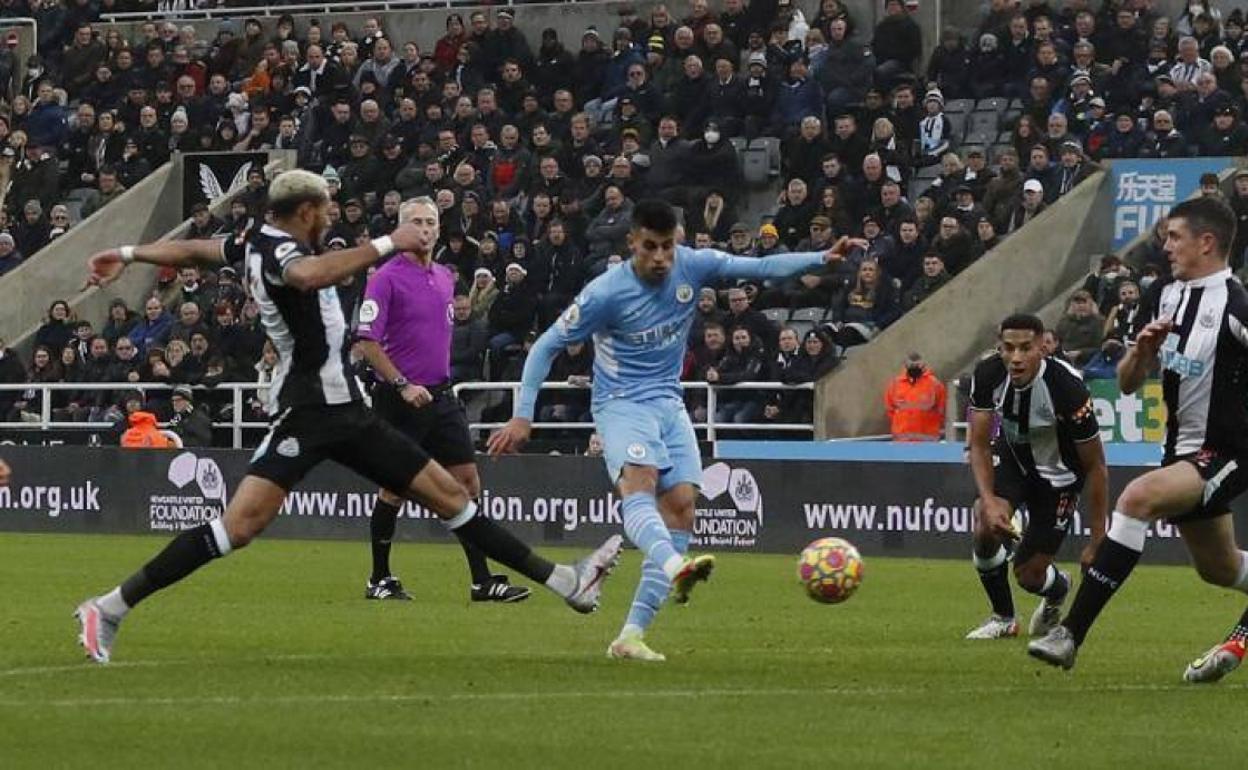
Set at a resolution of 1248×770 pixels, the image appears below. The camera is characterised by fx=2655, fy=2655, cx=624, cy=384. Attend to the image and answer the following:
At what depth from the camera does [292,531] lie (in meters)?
29.3

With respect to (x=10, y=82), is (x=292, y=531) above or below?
below

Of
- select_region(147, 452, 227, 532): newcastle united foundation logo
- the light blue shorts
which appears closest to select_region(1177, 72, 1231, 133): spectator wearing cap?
select_region(147, 452, 227, 532): newcastle united foundation logo

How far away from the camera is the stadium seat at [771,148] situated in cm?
3303

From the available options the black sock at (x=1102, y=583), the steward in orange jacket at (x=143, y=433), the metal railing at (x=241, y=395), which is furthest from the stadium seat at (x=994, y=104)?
the black sock at (x=1102, y=583)

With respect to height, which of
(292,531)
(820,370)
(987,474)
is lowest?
(292,531)

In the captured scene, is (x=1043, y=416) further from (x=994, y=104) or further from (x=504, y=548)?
(x=994, y=104)

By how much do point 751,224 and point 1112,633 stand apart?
58.6ft

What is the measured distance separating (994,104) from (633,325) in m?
19.4

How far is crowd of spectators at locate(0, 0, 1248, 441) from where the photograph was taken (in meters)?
29.9

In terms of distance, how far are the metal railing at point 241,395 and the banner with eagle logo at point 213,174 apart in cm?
487

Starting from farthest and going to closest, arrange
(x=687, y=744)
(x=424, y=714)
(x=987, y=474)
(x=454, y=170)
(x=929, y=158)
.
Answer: (x=454, y=170) → (x=929, y=158) → (x=987, y=474) → (x=424, y=714) → (x=687, y=744)

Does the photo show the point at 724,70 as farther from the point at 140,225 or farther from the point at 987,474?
the point at 987,474

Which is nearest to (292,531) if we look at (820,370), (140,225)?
(820,370)

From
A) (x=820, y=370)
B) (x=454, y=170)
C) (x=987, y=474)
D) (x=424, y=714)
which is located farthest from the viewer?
(x=454, y=170)
